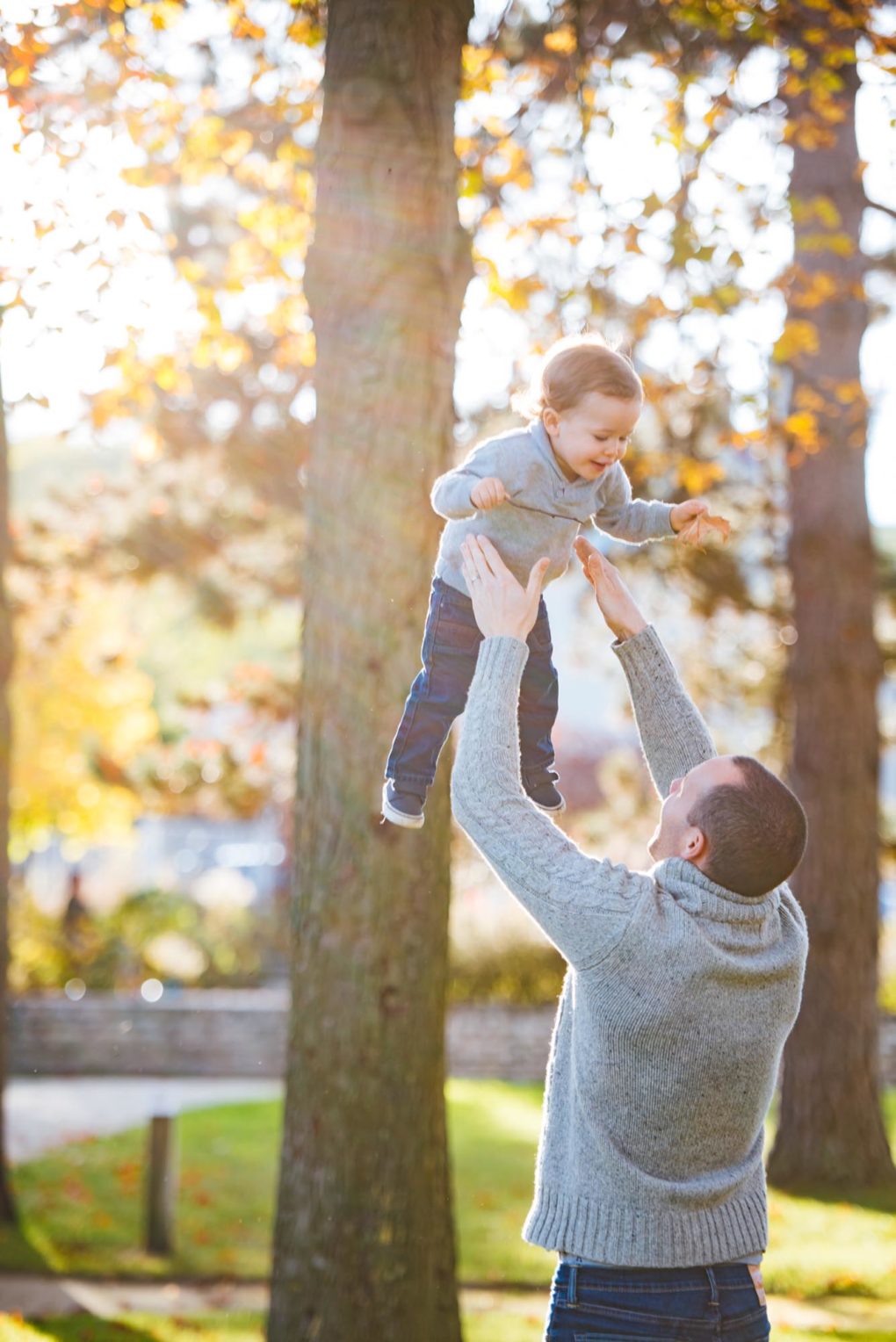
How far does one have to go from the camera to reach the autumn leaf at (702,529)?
2.58 meters

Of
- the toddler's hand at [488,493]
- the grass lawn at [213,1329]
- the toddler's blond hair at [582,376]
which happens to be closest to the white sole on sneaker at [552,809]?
the toddler's hand at [488,493]

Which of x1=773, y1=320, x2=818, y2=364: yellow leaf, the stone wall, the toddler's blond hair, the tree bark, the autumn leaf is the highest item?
x1=773, y1=320, x2=818, y2=364: yellow leaf

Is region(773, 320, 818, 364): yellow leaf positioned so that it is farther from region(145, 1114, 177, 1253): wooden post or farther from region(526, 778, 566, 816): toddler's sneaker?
region(145, 1114, 177, 1253): wooden post

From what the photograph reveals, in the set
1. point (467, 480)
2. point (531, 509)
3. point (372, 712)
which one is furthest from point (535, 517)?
point (372, 712)

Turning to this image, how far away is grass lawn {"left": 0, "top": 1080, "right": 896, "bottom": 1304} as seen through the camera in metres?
8.22

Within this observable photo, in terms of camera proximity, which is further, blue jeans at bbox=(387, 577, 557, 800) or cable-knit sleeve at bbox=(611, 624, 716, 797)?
cable-knit sleeve at bbox=(611, 624, 716, 797)

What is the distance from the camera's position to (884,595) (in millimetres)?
13062

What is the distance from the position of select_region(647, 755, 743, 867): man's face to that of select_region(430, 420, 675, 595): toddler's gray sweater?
435 millimetres

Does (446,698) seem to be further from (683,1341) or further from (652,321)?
(652,321)

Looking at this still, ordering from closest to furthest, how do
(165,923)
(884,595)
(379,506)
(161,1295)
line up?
(379,506) < (161,1295) < (884,595) < (165,923)

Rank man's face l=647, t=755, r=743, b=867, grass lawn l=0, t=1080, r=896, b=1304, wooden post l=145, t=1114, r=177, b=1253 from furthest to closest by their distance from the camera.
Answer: wooden post l=145, t=1114, r=177, b=1253 → grass lawn l=0, t=1080, r=896, b=1304 → man's face l=647, t=755, r=743, b=867

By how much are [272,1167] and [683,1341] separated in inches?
348

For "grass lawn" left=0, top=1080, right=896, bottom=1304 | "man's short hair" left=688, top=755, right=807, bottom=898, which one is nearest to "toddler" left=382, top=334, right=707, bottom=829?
"man's short hair" left=688, top=755, right=807, bottom=898

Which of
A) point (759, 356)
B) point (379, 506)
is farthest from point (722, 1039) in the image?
point (759, 356)
